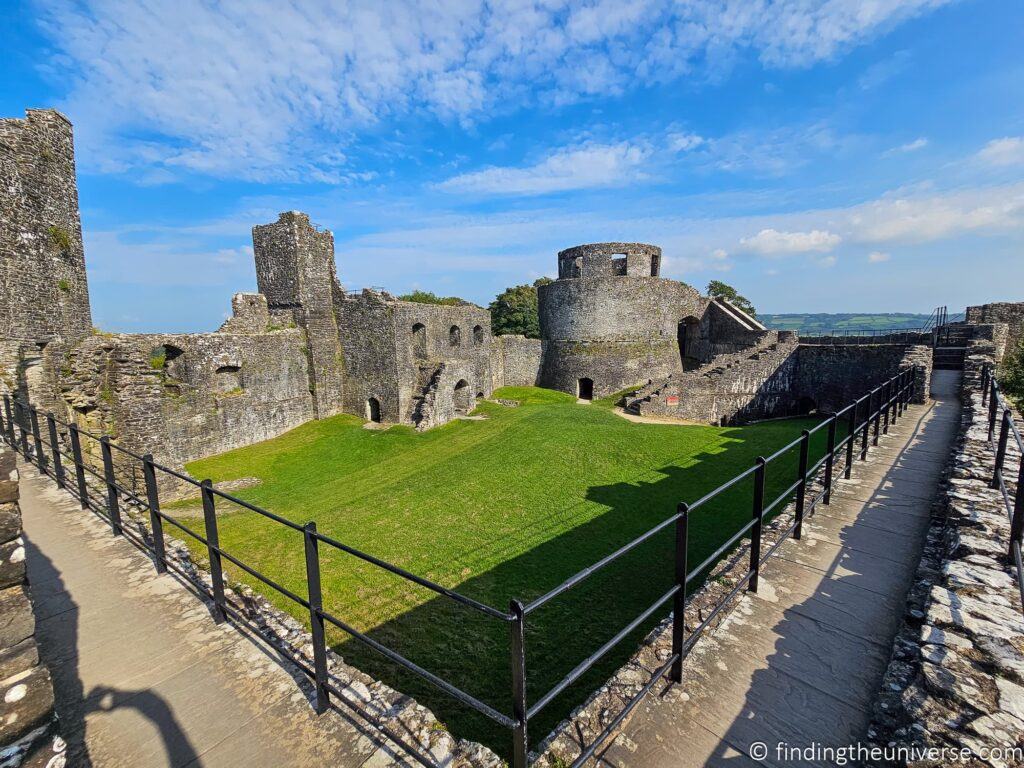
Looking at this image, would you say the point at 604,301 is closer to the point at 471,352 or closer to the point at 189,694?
the point at 471,352

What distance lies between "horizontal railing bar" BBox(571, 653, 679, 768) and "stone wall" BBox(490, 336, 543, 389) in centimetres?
2438

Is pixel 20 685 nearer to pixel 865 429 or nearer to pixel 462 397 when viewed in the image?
pixel 865 429

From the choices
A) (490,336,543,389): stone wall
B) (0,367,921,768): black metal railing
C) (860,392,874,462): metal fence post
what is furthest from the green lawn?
(490,336,543,389): stone wall

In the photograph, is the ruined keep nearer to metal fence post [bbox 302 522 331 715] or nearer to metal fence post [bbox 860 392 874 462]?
metal fence post [bbox 860 392 874 462]

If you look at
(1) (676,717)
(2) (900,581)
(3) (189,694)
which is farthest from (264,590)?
(2) (900,581)

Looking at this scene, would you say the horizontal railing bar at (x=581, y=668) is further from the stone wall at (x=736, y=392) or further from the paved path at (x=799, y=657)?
the stone wall at (x=736, y=392)

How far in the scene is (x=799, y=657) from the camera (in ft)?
9.82

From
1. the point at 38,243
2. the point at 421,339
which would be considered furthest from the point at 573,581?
the point at 421,339

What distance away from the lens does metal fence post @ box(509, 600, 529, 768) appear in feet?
6.02

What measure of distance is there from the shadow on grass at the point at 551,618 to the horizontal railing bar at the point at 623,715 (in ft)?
7.30

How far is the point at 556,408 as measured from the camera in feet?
65.8

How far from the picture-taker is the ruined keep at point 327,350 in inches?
459

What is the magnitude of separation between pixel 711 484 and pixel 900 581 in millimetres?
6160

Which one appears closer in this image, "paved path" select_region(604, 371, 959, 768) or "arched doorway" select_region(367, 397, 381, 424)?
"paved path" select_region(604, 371, 959, 768)
